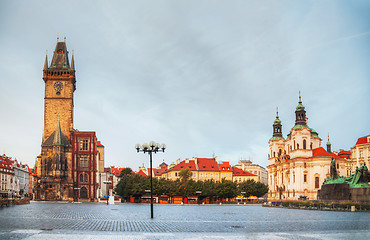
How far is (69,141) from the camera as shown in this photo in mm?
93125

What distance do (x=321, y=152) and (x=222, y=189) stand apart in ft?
92.3

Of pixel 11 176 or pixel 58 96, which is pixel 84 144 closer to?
pixel 58 96

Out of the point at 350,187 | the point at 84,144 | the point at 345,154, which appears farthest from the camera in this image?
the point at 345,154

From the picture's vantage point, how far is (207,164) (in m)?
131

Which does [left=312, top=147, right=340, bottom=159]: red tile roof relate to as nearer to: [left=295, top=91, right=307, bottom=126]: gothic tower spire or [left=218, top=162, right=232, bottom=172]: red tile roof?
[left=295, top=91, right=307, bottom=126]: gothic tower spire

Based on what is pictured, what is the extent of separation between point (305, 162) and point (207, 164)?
3483 cm

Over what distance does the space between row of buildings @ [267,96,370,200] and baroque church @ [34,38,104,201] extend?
5068 centimetres

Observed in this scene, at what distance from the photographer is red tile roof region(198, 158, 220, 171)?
425ft

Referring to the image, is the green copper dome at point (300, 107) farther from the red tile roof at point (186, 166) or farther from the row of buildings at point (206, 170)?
the red tile roof at point (186, 166)

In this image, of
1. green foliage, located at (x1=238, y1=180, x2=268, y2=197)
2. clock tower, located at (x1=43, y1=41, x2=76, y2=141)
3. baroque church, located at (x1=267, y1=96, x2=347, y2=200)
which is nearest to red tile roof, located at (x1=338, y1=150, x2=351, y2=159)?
baroque church, located at (x1=267, y1=96, x2=347, y2=200)

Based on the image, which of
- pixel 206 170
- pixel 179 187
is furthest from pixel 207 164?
pixel 179 187

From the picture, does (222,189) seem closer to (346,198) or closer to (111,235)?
(346,198)

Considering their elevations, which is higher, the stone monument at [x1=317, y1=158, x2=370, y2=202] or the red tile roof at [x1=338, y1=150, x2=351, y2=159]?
the red tile roof at [x1=338, y1=150, x2=351, y2=159]

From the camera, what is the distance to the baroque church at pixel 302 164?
103569 mm
